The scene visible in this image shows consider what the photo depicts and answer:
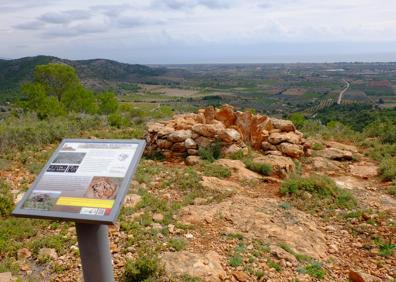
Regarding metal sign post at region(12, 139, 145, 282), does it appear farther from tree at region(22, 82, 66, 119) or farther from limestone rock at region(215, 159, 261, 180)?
tree at region(22, 82, 66, 119)

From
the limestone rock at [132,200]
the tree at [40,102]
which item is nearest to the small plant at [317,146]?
the limestone rock at [132,200]

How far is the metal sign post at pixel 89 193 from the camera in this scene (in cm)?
284

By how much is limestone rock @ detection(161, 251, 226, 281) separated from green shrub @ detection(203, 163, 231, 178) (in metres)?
3.37

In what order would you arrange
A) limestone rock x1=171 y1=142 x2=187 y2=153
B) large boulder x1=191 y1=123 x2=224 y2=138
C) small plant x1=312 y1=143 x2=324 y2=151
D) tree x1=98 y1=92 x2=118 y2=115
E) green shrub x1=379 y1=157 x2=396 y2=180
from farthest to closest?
tree x1=98 y1=92 x2=118 y2=115 → small plant x1=312 y1=143 x2=324 y2=151 → large boulder x1=191 y1=123 x2=224 y2=138 → limestone rock x1=171 y1=142 x2=187 y2=153 → green shrub x1=379 y1=157 x2=396 y2=180

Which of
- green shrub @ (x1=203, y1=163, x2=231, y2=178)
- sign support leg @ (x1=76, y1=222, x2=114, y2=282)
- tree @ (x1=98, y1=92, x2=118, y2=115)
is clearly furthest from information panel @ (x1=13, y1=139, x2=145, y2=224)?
tree @ (x1=98, y1=92, x2=118, y2=115)

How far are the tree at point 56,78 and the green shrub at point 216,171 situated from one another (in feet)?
50.1

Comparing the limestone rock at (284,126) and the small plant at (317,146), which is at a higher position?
the limestone rock at (284,126)

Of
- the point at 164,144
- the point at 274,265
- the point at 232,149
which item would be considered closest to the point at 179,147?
the point at 164,144

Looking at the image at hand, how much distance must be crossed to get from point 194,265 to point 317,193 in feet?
11.9

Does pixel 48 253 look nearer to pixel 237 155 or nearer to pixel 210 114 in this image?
pixel 237 155

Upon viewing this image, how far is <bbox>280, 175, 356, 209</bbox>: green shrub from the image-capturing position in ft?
21.9

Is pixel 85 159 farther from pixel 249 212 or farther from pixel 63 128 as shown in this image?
pixel 63 128

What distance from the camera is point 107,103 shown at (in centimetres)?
2234

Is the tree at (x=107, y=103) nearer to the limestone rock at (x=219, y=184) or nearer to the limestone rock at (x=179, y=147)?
the limestone rock at (x=179, y=147)
